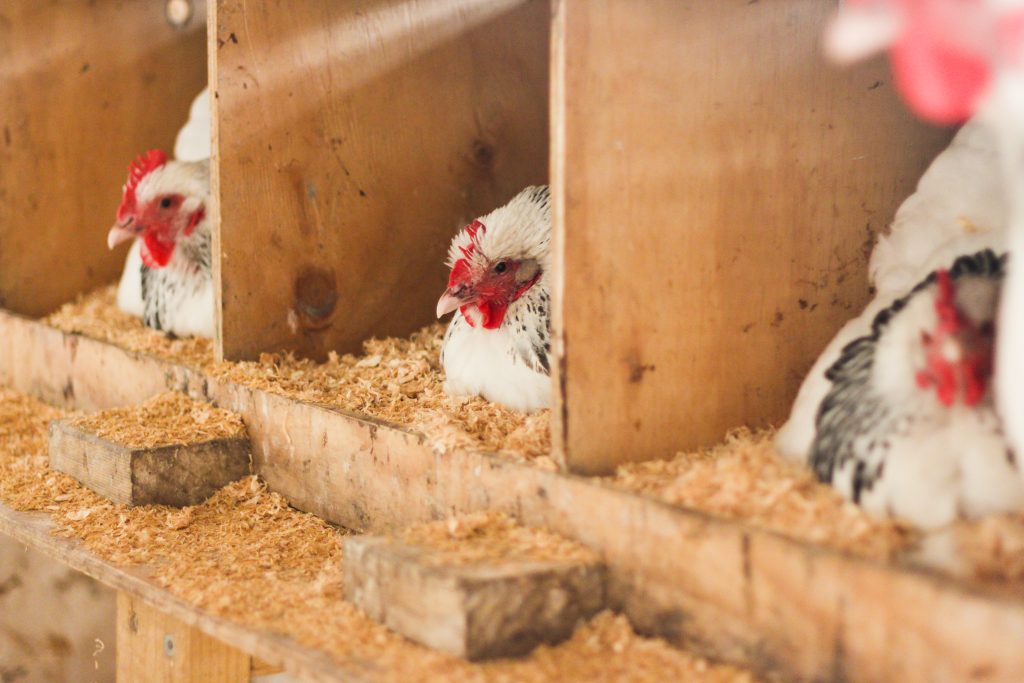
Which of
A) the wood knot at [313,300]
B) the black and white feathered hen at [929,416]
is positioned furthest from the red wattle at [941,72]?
the wood knot at [313,300]

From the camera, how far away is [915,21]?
859mm

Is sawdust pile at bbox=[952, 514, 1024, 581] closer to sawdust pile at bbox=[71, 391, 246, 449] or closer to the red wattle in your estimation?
the red wattle

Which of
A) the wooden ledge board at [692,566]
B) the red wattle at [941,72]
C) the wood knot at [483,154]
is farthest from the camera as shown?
the wood knot at [483,154]

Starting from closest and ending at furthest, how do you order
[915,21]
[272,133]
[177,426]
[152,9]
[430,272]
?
[915,21], [177,426], [272,133], [430,272], [152,9]

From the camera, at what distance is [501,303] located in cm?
194

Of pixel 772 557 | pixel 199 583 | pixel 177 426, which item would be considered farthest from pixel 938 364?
pixel 177 426

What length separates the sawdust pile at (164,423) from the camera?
1859 millimetres

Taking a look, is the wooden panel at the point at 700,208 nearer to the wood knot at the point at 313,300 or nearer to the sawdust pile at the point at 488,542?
the sawdust pile at the point at 488,542

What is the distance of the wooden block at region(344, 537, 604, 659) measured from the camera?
46.8 inches

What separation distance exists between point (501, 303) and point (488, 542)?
0.67 meters

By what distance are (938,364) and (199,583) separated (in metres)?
0.96

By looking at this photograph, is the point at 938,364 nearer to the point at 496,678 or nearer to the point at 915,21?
the point at 915,21

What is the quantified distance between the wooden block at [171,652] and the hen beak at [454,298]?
2.13 ft

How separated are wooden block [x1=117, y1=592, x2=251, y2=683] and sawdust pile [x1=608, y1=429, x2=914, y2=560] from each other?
0.81 metres
